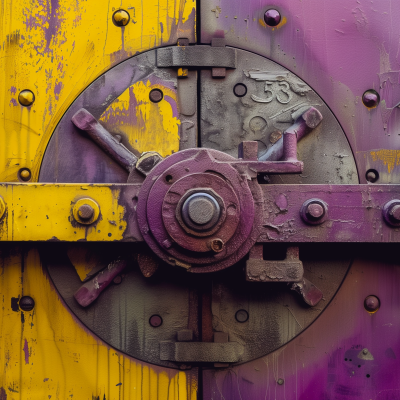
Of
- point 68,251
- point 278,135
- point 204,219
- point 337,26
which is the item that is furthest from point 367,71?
point 68,251

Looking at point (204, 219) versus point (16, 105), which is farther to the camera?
point (16, 105)

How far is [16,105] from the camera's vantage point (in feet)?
3.16

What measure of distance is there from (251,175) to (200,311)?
342mm

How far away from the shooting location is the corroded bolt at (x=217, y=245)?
2.70 feet

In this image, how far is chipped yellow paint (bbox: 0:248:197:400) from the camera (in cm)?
95

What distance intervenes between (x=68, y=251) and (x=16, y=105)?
14.2 inches

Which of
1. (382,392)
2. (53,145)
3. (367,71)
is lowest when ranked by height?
(382,392)

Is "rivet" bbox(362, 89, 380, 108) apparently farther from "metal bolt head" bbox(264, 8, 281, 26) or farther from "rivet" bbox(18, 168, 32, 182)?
"rivet" bbox(18, 168, 32, 182)

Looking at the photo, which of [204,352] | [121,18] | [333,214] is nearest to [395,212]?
[333,214]

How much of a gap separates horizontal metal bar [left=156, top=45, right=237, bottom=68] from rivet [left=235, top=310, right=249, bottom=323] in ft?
1.88

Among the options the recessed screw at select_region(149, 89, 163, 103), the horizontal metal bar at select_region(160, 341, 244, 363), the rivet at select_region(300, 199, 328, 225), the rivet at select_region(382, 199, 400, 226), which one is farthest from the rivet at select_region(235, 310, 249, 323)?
the recessed screw at select_region(149, 89, 163, 103)

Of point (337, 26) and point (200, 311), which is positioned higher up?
point (337, 26)

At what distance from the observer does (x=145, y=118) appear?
3.14ft

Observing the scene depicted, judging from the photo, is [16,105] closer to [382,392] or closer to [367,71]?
[367,71]
